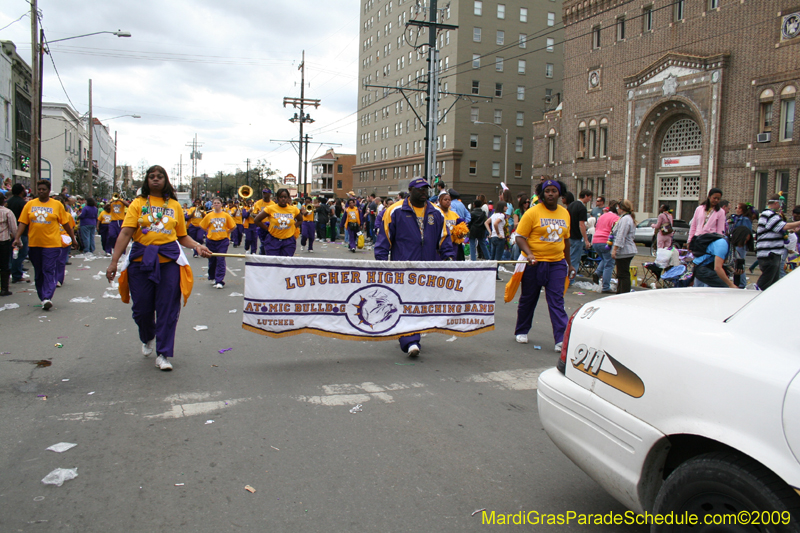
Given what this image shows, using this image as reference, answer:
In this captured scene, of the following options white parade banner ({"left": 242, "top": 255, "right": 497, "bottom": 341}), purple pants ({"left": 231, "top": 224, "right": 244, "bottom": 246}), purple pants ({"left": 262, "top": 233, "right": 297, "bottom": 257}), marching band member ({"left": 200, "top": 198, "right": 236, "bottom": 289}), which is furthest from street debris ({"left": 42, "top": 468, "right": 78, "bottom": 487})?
purple pants ({"left": 231, "top": 224, "right": 244, "bottom": 246})

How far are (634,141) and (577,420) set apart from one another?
40.5m

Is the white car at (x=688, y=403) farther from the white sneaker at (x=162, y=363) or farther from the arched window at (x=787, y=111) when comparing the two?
the arched window at (x=787, y=111)

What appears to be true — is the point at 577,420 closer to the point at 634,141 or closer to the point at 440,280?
the point at 440,280

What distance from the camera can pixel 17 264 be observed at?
40.5 ft

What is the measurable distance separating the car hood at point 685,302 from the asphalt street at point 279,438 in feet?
3.85

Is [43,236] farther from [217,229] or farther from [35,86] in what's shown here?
[35,86]

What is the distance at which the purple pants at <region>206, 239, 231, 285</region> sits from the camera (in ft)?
40.1

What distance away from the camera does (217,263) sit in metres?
12.4

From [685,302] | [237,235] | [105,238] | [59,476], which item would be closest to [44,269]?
[59,476]

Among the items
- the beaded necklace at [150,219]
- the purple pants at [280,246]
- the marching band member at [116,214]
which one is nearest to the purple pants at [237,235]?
the marching band member at [116,214]

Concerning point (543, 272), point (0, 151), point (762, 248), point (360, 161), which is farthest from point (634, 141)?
point (360, 161)

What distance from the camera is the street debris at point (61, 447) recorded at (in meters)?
3.93

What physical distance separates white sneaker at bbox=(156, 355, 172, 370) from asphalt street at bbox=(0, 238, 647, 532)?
0.34ft

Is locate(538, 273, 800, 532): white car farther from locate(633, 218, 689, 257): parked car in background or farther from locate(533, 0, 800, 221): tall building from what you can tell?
locate(533, 0, 800, 221): tall building
